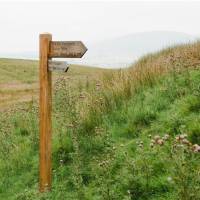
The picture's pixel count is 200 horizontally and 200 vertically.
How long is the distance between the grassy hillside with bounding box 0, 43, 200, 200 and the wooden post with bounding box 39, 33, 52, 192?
21 cm

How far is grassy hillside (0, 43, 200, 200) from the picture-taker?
251 inches

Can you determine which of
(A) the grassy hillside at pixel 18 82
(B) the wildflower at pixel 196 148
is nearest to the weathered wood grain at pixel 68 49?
(B) the wildflower at pixel 196 148

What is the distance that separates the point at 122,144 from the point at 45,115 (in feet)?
4.63

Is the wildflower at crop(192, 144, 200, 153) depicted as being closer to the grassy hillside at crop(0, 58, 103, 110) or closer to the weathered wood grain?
the weathered wood grain

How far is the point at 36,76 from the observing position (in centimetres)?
4303

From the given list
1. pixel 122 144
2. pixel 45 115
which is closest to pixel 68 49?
pixel 45 115

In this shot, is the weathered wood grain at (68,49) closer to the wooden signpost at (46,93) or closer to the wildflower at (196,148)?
the wooden signpost at (46,93)

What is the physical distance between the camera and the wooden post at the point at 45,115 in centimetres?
760

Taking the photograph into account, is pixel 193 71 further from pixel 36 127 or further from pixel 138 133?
pixel 36 127

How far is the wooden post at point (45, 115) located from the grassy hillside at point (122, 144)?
0.68 feet

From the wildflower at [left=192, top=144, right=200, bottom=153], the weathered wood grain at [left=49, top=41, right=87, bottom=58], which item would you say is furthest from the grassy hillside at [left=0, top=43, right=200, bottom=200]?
the weathered wood grain at [left=49, top=41, right=87, bottom=58]

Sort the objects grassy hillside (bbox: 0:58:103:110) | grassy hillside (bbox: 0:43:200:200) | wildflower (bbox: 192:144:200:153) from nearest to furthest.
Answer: wildflower (bbox: 192:144:200:153) < grassy hillside (bbox: 0:43:200:200) < grassy hillside (bbox: 0:58:103:110)

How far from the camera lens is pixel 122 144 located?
22.8 ft

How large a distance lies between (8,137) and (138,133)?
3.13m
